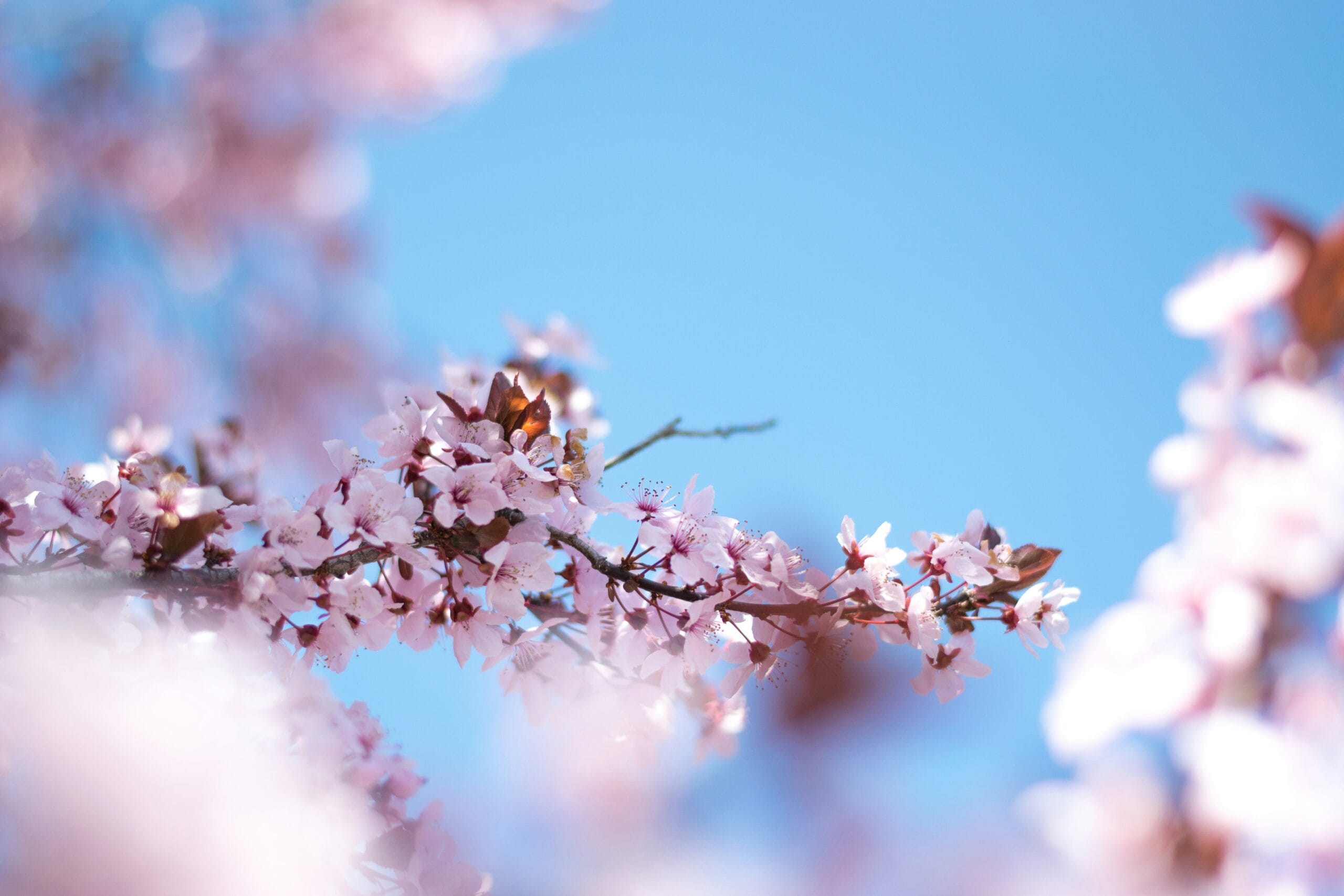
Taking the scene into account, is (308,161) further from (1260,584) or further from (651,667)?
(1260,584)

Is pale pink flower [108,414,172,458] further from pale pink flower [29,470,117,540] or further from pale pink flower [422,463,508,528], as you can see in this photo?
pale pink flower [422,463,508,528]

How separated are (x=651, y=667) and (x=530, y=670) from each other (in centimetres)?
27

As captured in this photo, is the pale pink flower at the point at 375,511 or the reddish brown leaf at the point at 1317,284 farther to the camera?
the pale pink flower at the point at 375,511

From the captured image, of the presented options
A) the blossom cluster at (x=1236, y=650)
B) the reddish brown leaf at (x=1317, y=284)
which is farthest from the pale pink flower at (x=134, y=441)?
the reddish brown leaf at (x=1317, y=284)

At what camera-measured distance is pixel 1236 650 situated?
0.59 m

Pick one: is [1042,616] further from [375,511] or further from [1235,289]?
[375,511]

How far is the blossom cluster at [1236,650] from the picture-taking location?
54 centimetres

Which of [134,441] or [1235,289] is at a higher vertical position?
[134,441]

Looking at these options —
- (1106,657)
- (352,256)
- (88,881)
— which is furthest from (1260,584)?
(352,256)

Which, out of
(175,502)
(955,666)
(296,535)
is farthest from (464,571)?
(955,666)

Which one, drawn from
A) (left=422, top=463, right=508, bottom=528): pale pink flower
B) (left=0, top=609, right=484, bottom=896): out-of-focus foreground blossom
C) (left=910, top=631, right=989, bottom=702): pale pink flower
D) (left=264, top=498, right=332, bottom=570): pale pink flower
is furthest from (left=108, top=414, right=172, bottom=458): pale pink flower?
(left=910, top=631, right=989, bottom=702): pale pink flower

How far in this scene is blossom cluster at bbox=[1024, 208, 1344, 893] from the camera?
0.54 metres

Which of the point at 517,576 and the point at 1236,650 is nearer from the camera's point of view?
the point at 1236,650

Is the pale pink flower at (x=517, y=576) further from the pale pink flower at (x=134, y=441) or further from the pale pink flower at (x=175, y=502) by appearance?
the pale pink flower at (x=134, y=441)
